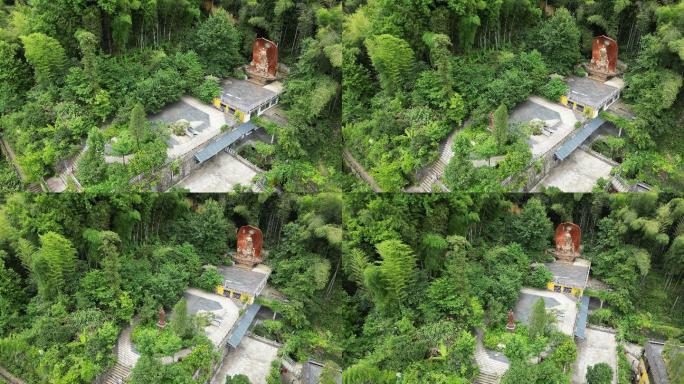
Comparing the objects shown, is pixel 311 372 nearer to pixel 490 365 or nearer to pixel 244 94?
pixel 490 365

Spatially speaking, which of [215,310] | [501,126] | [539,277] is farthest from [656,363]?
[215,310]

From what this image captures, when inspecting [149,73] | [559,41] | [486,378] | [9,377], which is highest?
[559,41]

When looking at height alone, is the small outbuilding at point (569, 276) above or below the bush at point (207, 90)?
below

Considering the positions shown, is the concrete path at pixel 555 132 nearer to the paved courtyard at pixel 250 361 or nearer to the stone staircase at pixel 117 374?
the paved courtyard at pixel 250 361

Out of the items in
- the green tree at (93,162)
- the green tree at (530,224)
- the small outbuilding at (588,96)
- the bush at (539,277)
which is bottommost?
the bush at (539,277)

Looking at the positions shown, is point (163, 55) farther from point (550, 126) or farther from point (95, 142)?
point (550, 126)

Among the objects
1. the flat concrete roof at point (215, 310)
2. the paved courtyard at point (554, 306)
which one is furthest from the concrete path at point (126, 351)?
the paved courtyard at point (554, 306)

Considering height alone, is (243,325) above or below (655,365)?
below
